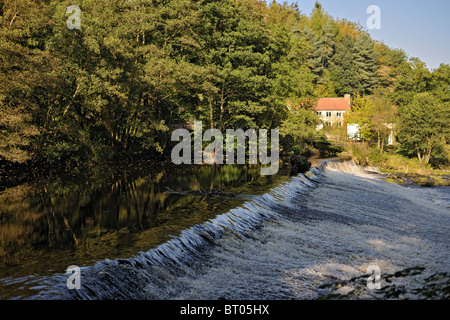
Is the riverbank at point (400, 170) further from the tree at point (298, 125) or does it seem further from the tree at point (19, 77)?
the tree at point (19, 77)

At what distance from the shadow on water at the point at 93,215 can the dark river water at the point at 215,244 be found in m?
0.05

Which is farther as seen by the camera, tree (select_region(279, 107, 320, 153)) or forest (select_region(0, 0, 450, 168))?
tree (select_region(279, 107, 320, 153))

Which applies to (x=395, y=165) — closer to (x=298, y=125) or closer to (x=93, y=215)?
(x=298, y=125)

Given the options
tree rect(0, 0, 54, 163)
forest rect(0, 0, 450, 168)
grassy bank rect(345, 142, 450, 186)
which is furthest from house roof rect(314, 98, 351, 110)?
tree rect(0, 0, 54, 163)

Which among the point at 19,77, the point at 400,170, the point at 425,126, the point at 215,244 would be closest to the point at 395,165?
the point at 400,170

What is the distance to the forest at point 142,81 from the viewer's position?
2333 centimetres

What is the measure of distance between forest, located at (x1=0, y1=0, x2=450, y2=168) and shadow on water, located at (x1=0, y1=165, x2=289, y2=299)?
448 cm

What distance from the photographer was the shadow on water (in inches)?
385

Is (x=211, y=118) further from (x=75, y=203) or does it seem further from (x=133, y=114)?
(x=75, y=203)

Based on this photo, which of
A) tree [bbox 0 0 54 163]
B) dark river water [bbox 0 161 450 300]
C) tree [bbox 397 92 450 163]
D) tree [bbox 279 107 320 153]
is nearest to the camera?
dark river water [bbox 0 161 450 300]

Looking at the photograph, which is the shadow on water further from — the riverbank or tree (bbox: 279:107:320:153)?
the riverbank

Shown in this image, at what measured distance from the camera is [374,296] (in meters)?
9.09
